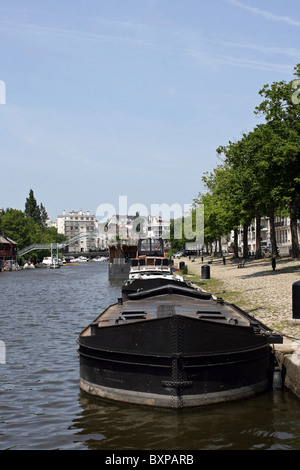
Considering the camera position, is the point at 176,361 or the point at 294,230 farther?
the point at 294,230

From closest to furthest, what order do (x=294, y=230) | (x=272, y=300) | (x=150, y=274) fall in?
(x=272, y=300), (x=150, y=274), (x=294, y=230)

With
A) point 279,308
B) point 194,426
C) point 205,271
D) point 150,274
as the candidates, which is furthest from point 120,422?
point 205,271

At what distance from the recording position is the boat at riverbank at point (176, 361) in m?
9.69

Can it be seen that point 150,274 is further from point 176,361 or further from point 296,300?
point 176,361

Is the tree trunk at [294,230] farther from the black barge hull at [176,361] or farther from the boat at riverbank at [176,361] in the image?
the black barge hull at [176,361]

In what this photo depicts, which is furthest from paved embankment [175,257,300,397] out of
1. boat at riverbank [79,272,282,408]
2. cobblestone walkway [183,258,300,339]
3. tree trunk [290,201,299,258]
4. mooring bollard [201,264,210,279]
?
tree trunk [290,201,299,258]

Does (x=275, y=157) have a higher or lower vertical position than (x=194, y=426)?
higher

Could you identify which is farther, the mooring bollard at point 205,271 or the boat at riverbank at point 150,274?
A: the mooring bollard at point 205,271

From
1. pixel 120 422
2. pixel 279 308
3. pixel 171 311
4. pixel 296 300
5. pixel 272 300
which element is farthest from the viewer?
pixel 272 300

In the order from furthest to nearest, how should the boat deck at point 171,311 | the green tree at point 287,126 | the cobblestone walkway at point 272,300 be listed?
the green tree at point 287,126 → the cobblestone walkway at point 272,300 → the boat deck at point 171,311

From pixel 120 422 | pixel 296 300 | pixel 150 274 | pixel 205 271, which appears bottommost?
pixel 120 422

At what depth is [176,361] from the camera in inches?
377

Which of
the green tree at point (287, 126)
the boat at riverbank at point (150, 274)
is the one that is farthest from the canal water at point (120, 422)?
the green tree at point (287, 126)
